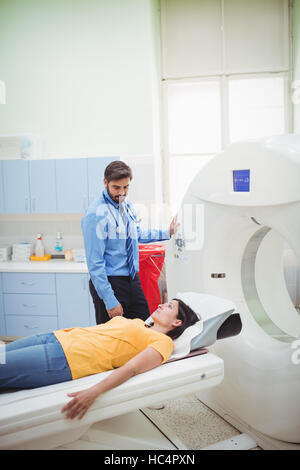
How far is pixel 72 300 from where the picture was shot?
356 cm

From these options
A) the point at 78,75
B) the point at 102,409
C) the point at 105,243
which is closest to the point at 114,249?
the point at 105,243

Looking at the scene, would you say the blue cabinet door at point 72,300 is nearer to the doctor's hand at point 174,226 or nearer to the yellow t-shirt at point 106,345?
the doctor's hand at point 174,226

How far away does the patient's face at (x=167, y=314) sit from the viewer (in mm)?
1928

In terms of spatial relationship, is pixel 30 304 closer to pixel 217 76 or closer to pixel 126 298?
pixel 126 298

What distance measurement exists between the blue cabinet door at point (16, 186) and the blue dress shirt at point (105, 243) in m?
1.67

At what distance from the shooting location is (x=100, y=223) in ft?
7.34

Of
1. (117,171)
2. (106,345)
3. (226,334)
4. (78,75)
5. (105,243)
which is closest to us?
(106,345)

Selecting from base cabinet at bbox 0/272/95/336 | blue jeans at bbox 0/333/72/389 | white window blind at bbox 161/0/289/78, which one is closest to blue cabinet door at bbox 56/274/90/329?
base cabinet at bbox 0/272/95/336

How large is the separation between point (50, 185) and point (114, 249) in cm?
165

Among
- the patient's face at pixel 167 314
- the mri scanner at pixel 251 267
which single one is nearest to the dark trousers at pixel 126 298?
the mri scanner at pixel 251 267

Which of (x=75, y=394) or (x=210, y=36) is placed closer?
(x=75, y=394)
